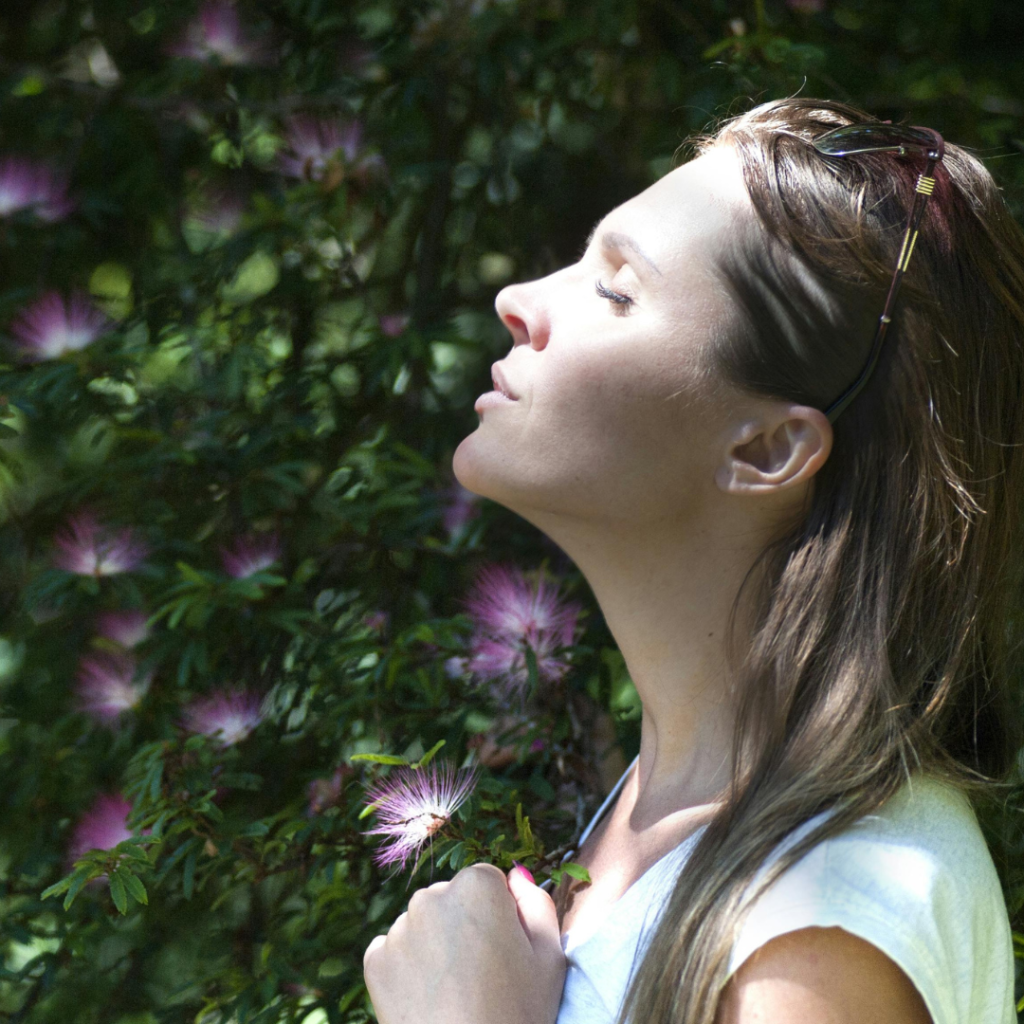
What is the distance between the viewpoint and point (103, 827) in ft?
4.82

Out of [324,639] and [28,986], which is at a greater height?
[324,639]

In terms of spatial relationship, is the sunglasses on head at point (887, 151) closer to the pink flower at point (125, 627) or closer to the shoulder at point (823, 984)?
the shoulder at point (823, 984)

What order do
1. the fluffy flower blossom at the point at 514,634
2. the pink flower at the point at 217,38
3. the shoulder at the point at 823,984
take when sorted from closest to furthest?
the shoulder at the point at 823,984 → the fluffy flower blossom at the point at 514,634 → the pink flower at the point at 217,38

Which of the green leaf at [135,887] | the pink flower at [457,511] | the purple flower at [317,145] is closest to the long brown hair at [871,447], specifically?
the green leaf at [135,887]

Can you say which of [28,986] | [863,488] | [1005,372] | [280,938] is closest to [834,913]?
[863,488]

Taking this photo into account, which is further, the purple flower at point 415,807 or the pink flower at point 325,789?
the pink flower at point 325,789

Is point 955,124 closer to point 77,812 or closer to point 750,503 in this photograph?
point 750,503

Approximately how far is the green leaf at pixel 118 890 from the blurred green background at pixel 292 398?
0.12 meters

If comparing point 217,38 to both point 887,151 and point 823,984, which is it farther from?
point 823,984

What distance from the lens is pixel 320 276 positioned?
1908mm

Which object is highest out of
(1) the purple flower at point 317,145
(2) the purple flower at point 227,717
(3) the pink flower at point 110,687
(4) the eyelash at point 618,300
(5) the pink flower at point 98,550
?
(4) the eyelash at point 618,300

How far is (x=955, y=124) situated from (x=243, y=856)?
150 cm

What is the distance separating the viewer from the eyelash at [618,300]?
1073mm

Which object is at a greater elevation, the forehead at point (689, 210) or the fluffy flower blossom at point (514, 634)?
the forehead at point (689, 210)
